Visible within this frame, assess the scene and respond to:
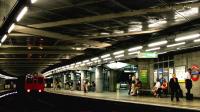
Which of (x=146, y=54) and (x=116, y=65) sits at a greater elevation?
(x=146, y=54)

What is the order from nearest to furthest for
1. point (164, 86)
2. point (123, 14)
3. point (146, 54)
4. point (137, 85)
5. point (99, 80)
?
1. point (123, 14)
2. point (146, 54)
3. point (164, 86)
4. point (137, 85)
5. point (99, 80)

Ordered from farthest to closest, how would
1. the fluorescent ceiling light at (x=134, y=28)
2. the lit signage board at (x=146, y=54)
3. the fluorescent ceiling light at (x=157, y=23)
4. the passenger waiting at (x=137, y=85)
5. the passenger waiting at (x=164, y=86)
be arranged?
the passenger waiting at (x=137, y=85) → the passenger waiting at (x=164, y=86) → the lit signage board at (x=146, y=54) → the fluorescent ceiling light at (x=134, y=28) → the fluorescent ceiling light at (x=157, y=23)

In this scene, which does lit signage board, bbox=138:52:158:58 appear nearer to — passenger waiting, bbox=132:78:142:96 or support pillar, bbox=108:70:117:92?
passenger waiting, bbox=132:78:142:96

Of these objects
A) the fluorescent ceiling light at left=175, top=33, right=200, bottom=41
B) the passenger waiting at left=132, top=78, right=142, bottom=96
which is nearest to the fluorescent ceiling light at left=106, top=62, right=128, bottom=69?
the passenger waiting at left=132, top=78, right=142, bottom=96

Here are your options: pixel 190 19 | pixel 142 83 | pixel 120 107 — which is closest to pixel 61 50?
pixel 142 83

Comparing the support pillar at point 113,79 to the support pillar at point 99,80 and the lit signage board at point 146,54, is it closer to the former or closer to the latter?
the support pillar at point 99,80

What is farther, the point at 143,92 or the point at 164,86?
the point at 143,92

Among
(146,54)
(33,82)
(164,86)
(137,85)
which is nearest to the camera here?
(146,54)

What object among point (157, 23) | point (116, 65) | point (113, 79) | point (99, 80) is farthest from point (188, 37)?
point (113, 79)

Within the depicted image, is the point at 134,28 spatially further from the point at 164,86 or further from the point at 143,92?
the point at 143,92

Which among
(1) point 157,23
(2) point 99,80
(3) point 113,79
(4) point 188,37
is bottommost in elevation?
(2) point 99,80

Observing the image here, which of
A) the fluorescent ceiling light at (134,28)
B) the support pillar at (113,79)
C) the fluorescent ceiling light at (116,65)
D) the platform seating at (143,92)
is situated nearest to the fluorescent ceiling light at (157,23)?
the fluorescent ceiling light at (134,28)

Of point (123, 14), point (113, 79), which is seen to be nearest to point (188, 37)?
point (123, 14)

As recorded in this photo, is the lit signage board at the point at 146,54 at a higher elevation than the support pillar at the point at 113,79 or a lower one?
higher
